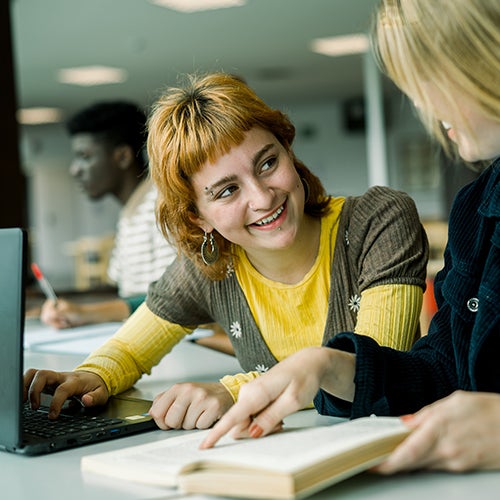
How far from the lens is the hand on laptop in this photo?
1253 mm

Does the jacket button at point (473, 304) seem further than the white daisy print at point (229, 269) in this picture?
No

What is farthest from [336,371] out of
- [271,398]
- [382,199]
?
[382,199]

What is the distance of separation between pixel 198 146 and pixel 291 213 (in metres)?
0.20

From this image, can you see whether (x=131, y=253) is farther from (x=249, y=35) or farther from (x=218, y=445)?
(x=249, y=35)

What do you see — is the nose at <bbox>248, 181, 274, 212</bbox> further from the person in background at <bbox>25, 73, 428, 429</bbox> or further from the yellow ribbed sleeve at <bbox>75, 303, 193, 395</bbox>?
the yellow ribbed sleeve at <bbox>75, 303, 193, 395</bbox>

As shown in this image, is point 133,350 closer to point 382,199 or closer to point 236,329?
point 236,329

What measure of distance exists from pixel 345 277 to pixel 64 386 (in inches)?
20.7

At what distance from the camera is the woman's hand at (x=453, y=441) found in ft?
2.58

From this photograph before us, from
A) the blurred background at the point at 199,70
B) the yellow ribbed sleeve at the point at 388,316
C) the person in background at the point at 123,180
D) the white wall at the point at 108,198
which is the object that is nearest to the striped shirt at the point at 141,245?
the person in background at the point at 123,180

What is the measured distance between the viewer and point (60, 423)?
1141 millimetres

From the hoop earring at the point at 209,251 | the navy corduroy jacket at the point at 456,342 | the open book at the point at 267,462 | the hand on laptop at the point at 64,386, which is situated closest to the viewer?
the open book at the point at 267,462

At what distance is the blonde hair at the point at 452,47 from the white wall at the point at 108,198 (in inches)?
404

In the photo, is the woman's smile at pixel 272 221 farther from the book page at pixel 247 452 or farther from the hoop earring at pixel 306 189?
the book page at pixel 247 452

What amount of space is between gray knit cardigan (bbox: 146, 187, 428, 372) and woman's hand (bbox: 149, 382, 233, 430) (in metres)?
0.33
